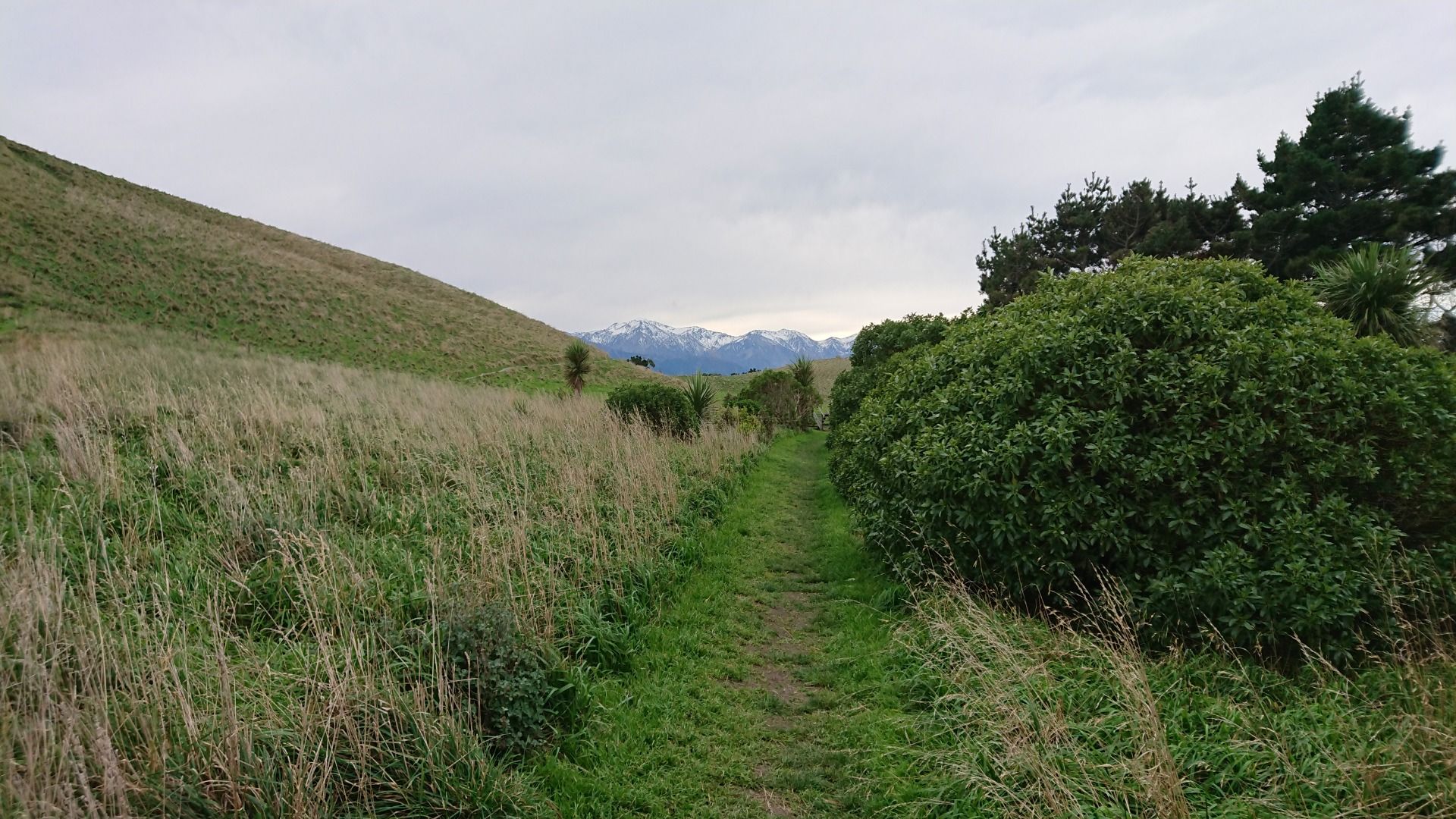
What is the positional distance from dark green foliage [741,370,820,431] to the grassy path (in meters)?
17.6

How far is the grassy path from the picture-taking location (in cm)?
324

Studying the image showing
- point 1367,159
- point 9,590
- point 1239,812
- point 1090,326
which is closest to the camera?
point 1239,812

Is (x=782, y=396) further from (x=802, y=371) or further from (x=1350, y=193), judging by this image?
(x=1350, y=193)

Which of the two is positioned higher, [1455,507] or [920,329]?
[920,329]

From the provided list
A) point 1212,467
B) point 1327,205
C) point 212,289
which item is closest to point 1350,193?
point 1327,205

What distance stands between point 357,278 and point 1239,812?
54.7 meters

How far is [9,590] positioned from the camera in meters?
2.85

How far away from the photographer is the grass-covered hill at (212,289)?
27.9 meters

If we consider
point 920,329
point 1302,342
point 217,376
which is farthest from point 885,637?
point 217,376

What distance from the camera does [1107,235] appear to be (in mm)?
28844

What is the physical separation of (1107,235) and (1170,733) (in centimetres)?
3265

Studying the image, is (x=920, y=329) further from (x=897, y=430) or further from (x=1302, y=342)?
(x=1302, y=342)

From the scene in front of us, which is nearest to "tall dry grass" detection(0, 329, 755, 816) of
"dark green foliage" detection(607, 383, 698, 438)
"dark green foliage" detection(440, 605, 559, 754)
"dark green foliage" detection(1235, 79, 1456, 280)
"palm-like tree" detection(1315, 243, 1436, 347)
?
"dark green foliage" detection(440, 605, 559, 754)

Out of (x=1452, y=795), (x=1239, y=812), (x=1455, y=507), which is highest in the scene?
(x=1455, y=507)
